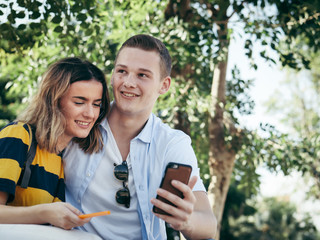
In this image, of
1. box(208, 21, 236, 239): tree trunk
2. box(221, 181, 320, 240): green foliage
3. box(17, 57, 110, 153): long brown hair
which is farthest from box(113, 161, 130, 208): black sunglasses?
box(221, 181, 320, 240): green foliage

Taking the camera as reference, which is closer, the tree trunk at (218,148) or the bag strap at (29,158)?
the bag strap at (29,158)

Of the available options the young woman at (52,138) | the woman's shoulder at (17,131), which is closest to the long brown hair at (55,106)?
the young woman at (52,138)

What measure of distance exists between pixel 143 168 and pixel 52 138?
717 mm

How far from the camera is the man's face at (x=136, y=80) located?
297cm

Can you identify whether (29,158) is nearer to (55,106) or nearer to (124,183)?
(55,106)

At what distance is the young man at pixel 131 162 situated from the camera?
107 inches

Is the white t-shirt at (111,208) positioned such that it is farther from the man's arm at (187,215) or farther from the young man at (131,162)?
the man's arm at (187,215)

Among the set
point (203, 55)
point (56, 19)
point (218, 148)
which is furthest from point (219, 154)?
point (56, 19)

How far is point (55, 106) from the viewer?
264 cm

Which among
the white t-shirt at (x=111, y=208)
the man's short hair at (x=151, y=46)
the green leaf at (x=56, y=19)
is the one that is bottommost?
the white t-shirt at (x=111, y=208)

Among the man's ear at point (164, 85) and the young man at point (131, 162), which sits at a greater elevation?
the man's ear at point (164, 85)

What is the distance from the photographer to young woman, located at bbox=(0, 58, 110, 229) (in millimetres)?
2092

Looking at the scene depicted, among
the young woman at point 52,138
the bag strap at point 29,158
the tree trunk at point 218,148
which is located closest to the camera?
the young woman at point 52,138

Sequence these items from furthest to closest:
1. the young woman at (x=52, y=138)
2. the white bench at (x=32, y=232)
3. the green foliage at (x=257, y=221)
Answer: the green foliage at (x=257, y=221) < the young woman at (x=52, y=138) < the white bench at (x=32, y=232)
